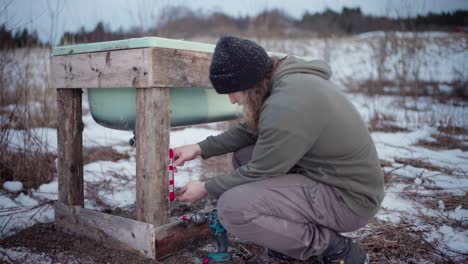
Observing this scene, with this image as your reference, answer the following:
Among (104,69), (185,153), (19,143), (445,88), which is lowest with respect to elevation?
(19,143)

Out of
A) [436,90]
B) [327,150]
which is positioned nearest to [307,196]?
[327,150]

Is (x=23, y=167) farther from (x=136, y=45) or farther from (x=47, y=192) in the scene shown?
(x=136, y=45)

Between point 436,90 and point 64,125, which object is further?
point 436,90

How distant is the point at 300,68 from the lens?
156 cm

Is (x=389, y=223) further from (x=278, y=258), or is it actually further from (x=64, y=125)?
(x=64, y=125)

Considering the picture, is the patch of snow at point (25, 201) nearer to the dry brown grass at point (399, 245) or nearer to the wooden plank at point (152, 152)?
the wooden plank at point (152, 152)

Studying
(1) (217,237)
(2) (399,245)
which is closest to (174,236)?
(1) (217,237)

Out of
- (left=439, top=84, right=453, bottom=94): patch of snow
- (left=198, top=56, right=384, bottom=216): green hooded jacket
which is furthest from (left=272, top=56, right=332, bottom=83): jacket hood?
(left=439, top=84, right=453, bottom=94): patch of snow

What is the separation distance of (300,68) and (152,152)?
2.57 ft

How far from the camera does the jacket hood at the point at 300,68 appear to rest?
155 centimetres

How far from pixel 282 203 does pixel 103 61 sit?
1113 millimetres

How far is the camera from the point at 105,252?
1.91 meters

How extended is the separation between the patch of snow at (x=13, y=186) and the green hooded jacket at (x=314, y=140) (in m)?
1.91

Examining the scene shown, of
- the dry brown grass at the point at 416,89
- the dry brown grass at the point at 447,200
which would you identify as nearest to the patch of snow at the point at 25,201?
the dry brown grass at the point at 447,200
